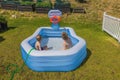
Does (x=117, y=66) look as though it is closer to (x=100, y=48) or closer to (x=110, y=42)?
(x=100, y=48)

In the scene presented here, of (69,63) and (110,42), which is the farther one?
(110,42)

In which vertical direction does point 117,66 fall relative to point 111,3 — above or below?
below

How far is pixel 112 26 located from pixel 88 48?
2904 millimetres

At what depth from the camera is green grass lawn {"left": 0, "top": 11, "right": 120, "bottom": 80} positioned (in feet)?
24.8

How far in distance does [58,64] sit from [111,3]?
1407 centimetres

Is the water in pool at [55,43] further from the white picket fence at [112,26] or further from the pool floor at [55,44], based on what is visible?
the white picket fence at [112,26]

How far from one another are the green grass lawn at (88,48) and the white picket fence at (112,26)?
298 millimetres

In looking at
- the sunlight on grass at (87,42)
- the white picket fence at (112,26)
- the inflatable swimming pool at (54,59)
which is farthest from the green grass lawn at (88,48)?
the white picket fence at (112,26)

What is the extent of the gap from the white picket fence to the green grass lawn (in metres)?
0.30

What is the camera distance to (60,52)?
25.1ft

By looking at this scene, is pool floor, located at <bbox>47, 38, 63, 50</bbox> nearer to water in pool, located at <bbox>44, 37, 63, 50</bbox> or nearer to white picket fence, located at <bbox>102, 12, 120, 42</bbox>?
water in pool, located at <bbox>44, 37, 63, 50</bbox>

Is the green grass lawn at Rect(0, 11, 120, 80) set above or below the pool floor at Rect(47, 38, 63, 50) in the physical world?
above

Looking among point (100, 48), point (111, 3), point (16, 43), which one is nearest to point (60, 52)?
point (100, 48)

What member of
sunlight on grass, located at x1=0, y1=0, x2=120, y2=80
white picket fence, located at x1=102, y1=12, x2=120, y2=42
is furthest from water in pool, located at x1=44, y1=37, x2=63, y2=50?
white picket fence, located at x1=102, y1=12, x2=120, y2=42
